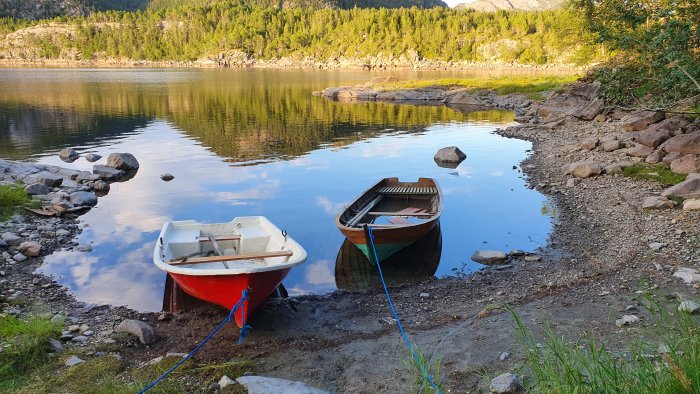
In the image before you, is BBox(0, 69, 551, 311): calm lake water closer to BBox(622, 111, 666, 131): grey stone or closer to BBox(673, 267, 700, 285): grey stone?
BBox(673, 267, 700, 285): grey stone

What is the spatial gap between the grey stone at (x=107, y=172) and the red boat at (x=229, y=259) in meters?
13.9

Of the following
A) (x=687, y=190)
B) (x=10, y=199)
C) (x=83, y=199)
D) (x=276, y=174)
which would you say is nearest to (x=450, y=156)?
(x=276, y=174)

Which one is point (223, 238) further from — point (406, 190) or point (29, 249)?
point (406, 190)

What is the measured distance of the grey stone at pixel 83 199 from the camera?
802 inches

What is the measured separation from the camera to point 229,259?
1145cm

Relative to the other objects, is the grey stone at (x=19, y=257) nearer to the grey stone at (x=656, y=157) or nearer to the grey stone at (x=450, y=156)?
the grey stone at (x=656, y=157)

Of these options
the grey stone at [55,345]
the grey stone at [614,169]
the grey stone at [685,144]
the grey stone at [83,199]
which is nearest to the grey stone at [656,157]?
the grey stone at [685,144]

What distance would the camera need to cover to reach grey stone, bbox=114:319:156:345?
9.62m

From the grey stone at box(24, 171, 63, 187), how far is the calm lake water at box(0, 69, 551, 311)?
2.09 metres

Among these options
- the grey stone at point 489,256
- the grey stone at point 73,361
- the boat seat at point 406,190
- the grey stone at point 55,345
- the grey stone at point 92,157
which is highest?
the boat seat at point 406,190

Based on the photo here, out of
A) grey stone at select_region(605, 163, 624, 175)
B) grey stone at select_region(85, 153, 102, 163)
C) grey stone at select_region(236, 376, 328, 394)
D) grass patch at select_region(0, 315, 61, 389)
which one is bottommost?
grey stone at select_region(85, 153, 102, 163)

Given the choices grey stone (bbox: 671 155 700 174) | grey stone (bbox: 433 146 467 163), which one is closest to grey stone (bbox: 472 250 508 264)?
grey stone (bbox: 671 155 700 174)

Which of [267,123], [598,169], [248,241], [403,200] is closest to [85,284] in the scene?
[248,241]

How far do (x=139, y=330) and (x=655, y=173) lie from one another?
17.8 m
